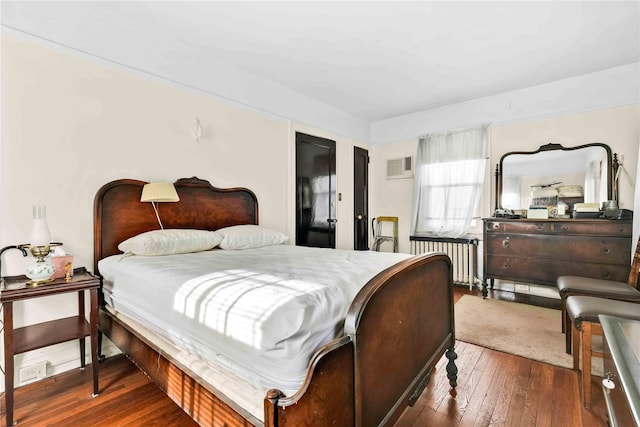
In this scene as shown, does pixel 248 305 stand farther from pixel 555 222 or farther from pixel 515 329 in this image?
pixel 555 222

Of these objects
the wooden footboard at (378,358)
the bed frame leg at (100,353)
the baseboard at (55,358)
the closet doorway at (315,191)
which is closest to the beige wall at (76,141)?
the baseboard at (55,358)

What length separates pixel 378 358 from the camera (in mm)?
1187

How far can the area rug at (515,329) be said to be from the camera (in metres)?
2.34

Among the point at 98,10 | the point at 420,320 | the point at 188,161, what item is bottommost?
the point at 420,320

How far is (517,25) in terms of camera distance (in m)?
2.54

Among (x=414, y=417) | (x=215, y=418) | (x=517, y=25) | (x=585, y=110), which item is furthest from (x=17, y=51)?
(x=585, y=110)

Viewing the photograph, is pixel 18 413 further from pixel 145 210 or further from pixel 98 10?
pixel 98 10

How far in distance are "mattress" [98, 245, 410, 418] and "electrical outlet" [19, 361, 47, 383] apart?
2.12 ft

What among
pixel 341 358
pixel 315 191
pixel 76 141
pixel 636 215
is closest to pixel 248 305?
pixel 341 358

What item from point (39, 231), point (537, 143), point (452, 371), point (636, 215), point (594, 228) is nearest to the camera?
point (39, 231)

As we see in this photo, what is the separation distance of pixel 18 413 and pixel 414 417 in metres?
2.22

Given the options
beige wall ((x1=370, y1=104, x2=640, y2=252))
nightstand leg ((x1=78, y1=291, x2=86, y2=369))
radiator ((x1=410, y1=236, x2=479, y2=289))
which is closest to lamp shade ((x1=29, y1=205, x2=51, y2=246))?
nightstand leg ((x1=78, y1=291, x2=86, y2=369))

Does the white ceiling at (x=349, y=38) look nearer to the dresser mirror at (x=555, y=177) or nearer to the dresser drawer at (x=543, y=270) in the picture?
the dresser mirror at (x=555, y=177)

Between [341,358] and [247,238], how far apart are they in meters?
1.90
